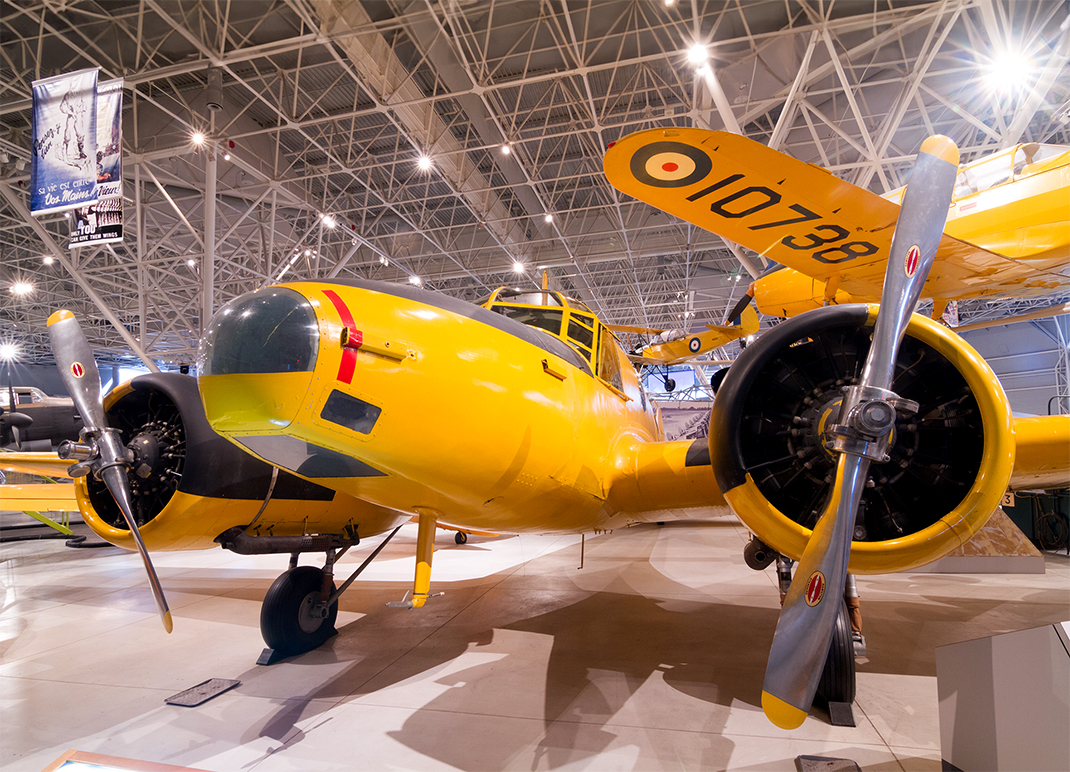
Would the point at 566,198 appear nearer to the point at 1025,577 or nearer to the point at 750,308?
the point at 750,308

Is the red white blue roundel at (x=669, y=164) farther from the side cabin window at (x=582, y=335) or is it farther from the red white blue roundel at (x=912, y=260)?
the red white blue roundel at (x=912, y=260)

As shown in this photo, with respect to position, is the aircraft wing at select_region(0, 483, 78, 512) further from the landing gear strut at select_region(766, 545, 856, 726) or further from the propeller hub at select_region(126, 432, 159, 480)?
the landing gear strut at select_region(766, 545, 856, 726)

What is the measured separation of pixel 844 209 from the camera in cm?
579

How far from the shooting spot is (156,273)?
77.3ft

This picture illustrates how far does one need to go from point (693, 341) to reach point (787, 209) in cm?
899

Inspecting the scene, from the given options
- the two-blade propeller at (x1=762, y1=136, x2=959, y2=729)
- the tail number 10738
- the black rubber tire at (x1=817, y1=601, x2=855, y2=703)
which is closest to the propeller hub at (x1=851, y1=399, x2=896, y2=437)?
the two-blade propeller at (x1=762, y1=136, x2=959, y2=729)

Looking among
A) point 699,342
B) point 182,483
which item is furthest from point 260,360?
point 699,342

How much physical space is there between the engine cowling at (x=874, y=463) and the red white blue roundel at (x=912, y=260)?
0.31 metres

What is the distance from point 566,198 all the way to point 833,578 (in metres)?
17.2

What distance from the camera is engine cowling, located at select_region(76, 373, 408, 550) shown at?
4180mm

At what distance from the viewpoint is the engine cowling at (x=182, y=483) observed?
4.18 metres

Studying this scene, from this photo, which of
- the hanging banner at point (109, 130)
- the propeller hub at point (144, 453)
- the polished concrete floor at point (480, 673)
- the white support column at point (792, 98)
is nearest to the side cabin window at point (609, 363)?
the polished concrete floor at point (480, 673)

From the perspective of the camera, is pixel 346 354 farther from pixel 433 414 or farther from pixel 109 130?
pixel 109 130

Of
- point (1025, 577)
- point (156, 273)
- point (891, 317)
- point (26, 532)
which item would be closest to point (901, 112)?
point (1025, 577)
